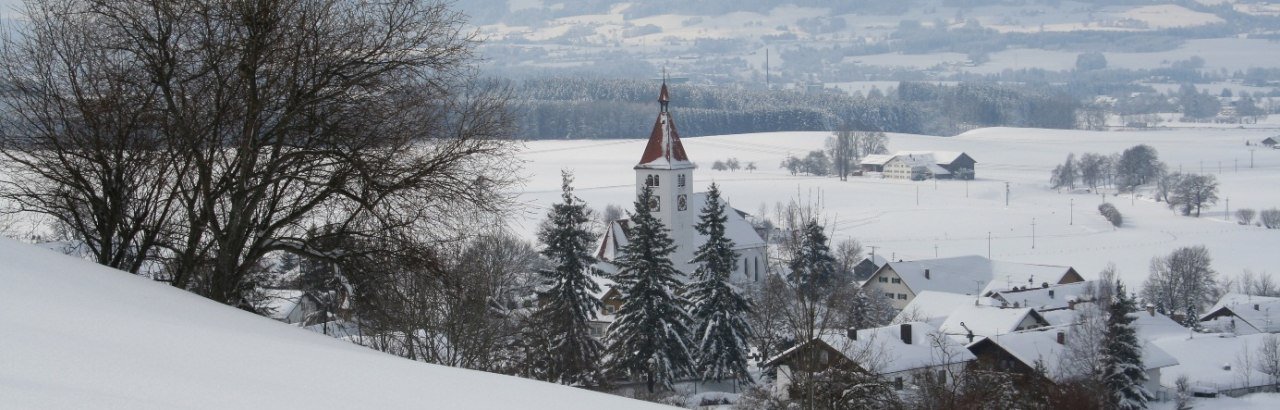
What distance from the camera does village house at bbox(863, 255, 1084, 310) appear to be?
7356cm

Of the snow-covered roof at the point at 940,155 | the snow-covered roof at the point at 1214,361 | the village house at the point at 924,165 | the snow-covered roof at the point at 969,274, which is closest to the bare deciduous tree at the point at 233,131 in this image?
the snow-covered roof at the point at 1214,361

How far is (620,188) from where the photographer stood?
114m

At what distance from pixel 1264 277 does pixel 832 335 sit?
51286 millimetres

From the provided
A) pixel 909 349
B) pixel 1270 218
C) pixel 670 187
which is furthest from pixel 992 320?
pixel 1270 218

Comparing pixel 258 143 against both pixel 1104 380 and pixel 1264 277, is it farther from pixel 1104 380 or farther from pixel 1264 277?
pixel 1264 277

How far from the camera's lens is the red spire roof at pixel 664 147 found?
6391cm

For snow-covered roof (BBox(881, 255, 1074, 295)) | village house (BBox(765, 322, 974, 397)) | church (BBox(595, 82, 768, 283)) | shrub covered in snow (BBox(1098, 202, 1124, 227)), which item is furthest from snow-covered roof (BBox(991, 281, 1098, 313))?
shrub covered in snow (BBox(1098, 202, 1124, 227))

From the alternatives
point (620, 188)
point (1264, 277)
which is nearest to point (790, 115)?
point (620, 188)

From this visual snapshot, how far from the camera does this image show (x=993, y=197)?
122188 millimetres

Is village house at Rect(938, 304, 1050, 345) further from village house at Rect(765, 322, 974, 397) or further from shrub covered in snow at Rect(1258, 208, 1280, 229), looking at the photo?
shrub covered in snow at Rect(1258, 208, 1280, 229)

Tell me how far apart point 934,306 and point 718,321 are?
2581cm

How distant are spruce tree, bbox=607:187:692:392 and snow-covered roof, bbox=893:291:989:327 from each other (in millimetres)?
22434

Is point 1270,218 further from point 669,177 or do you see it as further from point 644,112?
point 644,112

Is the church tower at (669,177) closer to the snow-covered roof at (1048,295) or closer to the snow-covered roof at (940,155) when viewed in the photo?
the snow-covered roof at (1048,295)
